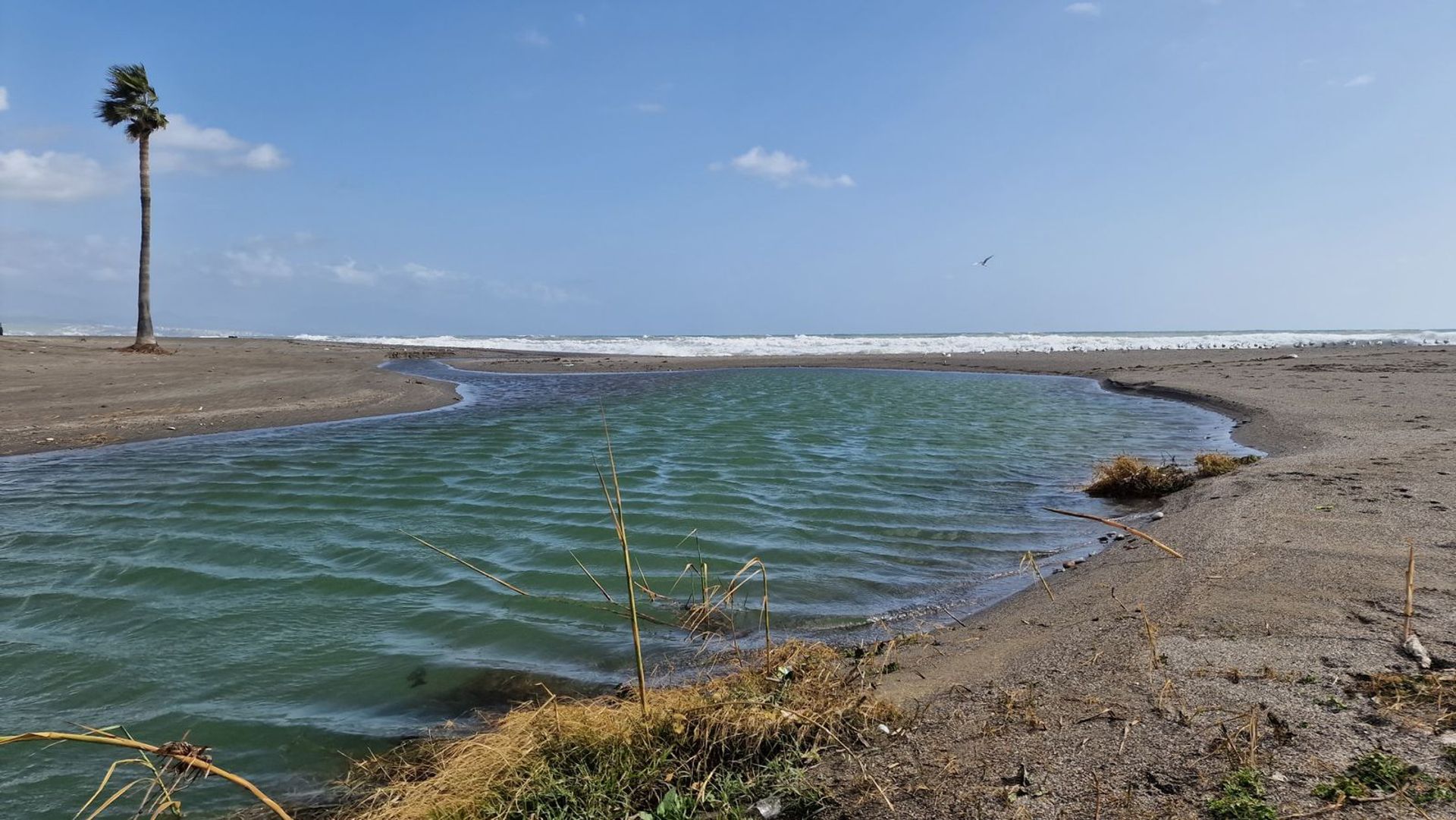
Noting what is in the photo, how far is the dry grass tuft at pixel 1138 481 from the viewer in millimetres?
7594

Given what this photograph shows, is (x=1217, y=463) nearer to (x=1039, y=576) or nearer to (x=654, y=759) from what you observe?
(x=1039, y=576)

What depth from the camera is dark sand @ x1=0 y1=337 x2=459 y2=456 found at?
452 inches

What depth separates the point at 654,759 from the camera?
2598 millimetres

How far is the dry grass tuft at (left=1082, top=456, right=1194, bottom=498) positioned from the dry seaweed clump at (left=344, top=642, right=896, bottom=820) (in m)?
5.90

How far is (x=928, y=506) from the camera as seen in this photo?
7668 millimetres

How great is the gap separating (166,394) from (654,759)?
16.1 meters

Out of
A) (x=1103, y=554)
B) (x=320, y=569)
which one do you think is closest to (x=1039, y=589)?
(x=1103, y=554)

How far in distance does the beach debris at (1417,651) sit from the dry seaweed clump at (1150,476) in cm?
479

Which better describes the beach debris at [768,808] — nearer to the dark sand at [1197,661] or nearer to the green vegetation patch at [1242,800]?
the dark sand at [1197,661]

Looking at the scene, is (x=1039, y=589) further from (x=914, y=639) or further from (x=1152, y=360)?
(x=1152, y=360)

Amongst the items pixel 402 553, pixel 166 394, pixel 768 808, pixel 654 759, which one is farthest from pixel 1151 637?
pixel 166 394

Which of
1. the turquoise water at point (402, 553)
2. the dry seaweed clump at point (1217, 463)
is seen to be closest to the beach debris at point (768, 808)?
the turquoise water at point (402, 553)

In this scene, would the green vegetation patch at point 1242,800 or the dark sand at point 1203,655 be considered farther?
the dark sand at point 1203,655

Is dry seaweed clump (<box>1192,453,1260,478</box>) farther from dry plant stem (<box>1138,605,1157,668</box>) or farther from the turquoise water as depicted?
dry plant stem (<box>1138,605,1157,668</box>)
